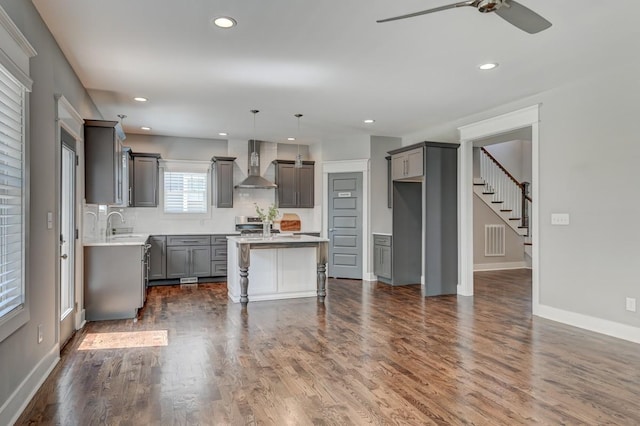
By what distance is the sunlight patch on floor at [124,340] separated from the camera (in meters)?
3.86

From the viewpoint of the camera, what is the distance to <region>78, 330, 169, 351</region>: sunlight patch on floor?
3857 millimetres

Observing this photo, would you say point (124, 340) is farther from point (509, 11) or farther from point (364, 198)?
point (364, 198)

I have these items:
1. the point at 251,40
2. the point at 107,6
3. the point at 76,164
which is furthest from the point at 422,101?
the point at 76,164

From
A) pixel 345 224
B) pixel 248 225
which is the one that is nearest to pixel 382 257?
pixel 345 224

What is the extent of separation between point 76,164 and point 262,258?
2.56 m

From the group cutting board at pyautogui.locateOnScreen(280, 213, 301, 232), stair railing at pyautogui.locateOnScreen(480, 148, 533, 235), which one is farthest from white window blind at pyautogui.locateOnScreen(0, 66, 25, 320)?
stair railing at pyautogui.locateOnScreen(480, 148, 533, 235)

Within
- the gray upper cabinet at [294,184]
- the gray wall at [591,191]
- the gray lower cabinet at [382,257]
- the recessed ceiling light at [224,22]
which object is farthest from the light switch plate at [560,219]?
the gray upper cabinet at [294,184]

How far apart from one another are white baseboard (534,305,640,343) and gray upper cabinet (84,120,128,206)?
530 cm

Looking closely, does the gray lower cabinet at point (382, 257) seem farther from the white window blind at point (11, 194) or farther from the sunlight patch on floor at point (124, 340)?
the white window blind at point (11, 194)

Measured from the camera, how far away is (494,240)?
9.12 metres

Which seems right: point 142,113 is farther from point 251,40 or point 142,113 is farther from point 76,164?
point 251,40

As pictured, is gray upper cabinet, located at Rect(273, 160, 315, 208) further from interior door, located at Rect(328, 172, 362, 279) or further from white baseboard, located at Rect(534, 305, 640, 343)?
white baseboard, located at Rect(534, 305, 640, 343)

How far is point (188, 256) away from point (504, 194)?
6.99 metres

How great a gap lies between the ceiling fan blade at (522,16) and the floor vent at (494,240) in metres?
7.08
